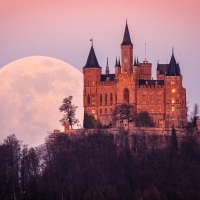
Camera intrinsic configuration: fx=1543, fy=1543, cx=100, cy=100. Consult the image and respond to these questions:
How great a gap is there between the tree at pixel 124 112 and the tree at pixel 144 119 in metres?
0.71

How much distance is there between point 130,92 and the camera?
142 m

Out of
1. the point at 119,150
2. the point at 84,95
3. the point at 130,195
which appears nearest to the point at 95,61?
the point at 84,95

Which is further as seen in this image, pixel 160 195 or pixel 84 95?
pixel 84 95

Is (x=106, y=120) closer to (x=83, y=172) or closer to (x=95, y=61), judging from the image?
(x=95, y=61)

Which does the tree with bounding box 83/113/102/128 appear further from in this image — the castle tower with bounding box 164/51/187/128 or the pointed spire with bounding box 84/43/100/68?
the castle tower with bounding box 164/51/187/128

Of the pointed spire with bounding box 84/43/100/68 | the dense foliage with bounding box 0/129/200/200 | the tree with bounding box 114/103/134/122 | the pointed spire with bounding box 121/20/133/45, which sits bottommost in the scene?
the dense foliage with bounding box 0/129/200/200

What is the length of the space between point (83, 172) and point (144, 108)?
18894mm

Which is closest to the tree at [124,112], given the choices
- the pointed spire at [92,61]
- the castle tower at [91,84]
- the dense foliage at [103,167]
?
the castle tower at [91,84]

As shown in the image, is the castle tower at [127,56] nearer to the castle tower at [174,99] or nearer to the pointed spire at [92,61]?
the pointed spire at [92,61]

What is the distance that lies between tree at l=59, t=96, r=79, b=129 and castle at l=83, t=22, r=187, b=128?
2.04 meters

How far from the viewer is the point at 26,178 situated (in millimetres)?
123750

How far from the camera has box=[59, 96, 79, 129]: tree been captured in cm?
13975

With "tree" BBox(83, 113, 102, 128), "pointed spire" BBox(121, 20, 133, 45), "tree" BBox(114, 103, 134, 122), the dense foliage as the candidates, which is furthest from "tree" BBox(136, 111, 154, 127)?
"pointed spire" BBox(121, 20, 133, 45)

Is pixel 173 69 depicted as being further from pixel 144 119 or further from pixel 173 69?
pixel 144 119
